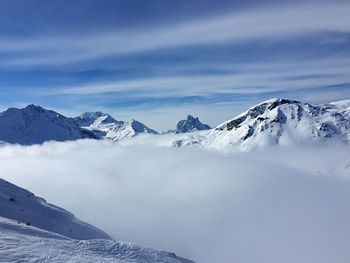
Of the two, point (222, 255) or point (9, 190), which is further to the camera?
point (222, 255)

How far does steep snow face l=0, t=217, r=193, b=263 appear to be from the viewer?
61.3 ft

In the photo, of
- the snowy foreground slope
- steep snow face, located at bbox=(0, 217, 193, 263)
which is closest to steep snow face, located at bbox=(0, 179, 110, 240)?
the snowy foreground slope

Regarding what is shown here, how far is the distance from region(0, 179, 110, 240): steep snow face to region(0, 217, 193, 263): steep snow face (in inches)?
548

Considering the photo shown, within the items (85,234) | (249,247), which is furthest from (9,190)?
(249,247)

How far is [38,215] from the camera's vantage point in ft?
132

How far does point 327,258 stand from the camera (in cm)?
19688

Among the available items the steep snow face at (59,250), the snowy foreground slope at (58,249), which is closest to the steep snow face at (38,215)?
the snowy foreground slope at (58,249)

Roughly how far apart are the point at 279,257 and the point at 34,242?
168603 mm

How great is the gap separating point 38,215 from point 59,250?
71.0 ft

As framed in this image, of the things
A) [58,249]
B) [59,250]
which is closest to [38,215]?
[58,249]

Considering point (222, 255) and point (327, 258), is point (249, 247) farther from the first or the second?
point (327, 258)

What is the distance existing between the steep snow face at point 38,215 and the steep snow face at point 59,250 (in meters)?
13.9

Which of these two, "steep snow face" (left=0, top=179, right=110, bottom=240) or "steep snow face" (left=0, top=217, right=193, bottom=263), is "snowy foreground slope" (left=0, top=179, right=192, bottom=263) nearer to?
"steep snow face" (left=0, top=217, right=193, bottom=263)

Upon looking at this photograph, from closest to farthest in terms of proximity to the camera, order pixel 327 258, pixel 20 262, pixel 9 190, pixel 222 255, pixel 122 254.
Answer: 1. pixel 20 262
2. pixel 122 254
3. pixel 9 190
4. pixel 222 255
5. pixel 327 258
